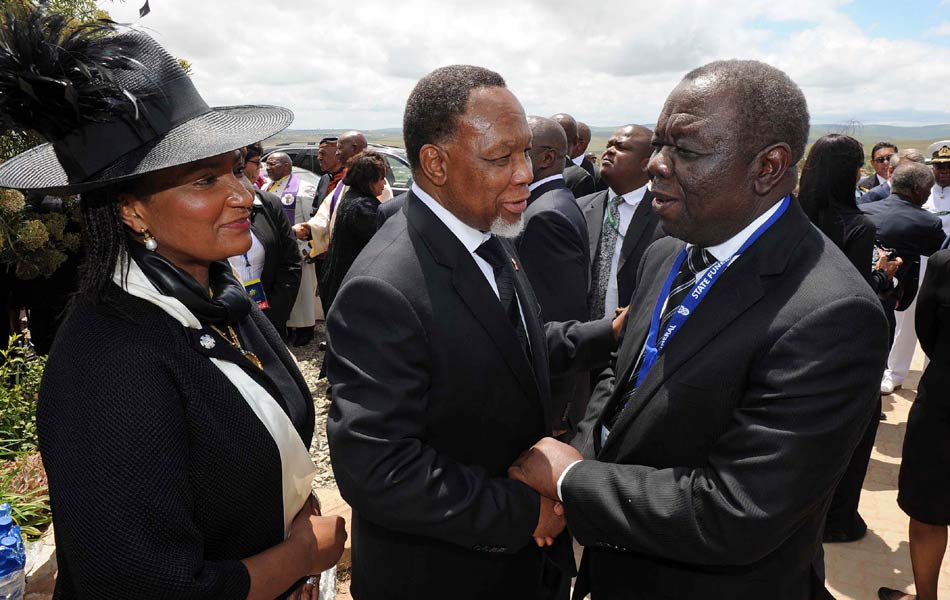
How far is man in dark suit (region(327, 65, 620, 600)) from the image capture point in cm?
173

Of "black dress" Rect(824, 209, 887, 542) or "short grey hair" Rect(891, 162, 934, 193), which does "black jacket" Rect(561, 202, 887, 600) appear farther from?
"short grey hair" Rect(891, 162, 934, 193)

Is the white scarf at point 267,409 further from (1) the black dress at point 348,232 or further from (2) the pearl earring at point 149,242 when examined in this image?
(1) the black dress at point 348,232

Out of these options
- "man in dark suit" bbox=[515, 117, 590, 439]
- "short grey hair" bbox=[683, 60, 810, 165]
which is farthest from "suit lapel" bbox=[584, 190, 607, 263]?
"short grey hair" bbox=[683, 60, 810, 165]

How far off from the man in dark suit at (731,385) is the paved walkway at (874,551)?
241 cm

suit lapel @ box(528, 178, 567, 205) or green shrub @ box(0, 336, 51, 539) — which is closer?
green shrub @ box(0, 336, 51, 539)

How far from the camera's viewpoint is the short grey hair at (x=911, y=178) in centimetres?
544

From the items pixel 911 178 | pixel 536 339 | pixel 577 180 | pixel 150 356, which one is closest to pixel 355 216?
pixel 577 180

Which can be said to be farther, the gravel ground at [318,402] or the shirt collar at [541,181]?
the gravel ground at [318,402]

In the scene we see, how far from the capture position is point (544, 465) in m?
1.96

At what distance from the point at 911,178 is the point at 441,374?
555 cm

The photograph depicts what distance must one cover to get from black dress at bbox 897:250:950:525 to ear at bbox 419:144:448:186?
290 centimetres

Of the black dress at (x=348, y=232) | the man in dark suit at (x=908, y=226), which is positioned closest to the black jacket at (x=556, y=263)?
the black dress at (x=348, y=232)

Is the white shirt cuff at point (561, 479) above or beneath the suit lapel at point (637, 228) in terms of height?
beneath

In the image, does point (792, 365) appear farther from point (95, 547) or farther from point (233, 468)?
point (95, 547)
